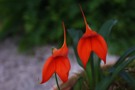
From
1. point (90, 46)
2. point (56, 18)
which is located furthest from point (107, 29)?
point (56, 18)

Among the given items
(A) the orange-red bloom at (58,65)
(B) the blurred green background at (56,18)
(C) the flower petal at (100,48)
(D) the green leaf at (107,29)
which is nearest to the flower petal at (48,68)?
(A) the orange-red bloom at (58,65)

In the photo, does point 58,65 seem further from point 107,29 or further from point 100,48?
point 107,29

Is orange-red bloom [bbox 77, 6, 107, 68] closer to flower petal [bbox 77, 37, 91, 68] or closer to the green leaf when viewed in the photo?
flower petal [bbox 77, 37, 91, 68]

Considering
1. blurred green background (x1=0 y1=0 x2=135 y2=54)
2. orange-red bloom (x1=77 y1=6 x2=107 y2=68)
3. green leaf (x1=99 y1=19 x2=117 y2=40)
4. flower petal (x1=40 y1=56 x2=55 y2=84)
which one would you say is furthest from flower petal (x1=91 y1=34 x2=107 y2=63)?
blurred green background (x1=0 y1=0 x2=135 y2=54)

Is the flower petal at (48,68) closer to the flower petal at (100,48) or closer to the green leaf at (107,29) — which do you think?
the flower petal at (100,48)

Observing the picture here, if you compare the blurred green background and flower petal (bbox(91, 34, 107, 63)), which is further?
the blurred green background

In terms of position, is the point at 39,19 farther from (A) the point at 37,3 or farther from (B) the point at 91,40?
(B) the point at 91,40

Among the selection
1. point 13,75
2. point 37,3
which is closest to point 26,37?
point 37,3

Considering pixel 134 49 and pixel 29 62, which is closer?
pixel 134 49
